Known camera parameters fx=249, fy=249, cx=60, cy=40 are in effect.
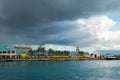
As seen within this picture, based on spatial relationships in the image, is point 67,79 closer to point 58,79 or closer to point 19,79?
point 58,79

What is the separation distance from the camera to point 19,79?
221 ft

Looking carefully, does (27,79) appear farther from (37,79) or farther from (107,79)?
(107,79)

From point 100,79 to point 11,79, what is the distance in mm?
24081

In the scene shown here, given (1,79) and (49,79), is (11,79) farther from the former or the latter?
(49,79)

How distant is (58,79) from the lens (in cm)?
6675

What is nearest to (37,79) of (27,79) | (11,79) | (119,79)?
(27,79)

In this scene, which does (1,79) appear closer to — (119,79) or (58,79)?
(58,79)

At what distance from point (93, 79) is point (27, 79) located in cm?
1786

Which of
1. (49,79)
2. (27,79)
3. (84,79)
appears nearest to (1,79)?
(27,79)

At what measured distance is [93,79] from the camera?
67938 mm

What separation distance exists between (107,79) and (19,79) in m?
23.8

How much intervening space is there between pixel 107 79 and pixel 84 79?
6206 mm

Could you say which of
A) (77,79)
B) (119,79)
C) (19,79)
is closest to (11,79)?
(19,79)

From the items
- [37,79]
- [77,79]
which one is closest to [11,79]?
[37,79]
